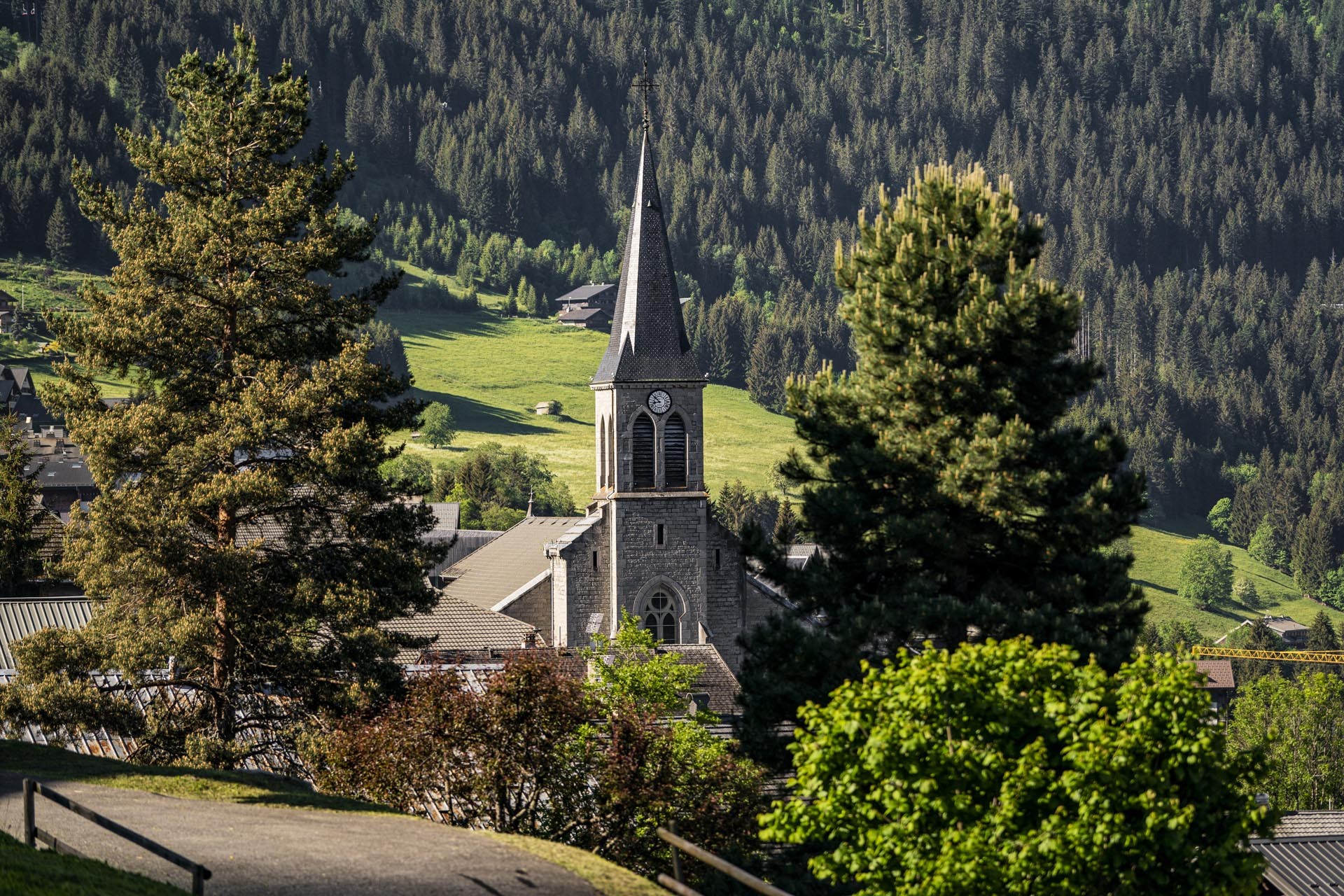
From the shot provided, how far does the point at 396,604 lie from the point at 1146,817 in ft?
53.0

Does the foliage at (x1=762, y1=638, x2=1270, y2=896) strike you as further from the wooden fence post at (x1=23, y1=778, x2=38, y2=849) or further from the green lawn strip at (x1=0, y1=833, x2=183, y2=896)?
the wooden fence post at (x1=23, y1=778, x2=38, y2=849)

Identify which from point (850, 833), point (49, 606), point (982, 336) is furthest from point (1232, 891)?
point (49, 606)

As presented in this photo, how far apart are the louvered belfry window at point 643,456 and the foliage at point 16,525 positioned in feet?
76.0

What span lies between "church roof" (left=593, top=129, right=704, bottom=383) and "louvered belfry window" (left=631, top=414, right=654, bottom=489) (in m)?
2.19

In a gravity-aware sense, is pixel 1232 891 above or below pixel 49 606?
below

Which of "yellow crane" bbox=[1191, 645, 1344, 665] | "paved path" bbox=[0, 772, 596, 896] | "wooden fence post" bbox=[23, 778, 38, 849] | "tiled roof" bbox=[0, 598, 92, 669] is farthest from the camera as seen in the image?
"yellow crane" bbox=[1191, 645, 1344, 665]

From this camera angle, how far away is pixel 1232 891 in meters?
22.8

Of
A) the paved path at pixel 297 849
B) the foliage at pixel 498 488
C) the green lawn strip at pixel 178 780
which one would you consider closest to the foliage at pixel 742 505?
the foliage at pixel 498 488

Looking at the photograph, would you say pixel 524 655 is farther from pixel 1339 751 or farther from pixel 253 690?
pixel 1339 751

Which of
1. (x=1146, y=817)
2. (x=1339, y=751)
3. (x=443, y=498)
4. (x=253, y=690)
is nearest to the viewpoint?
(x=1146, y=817)

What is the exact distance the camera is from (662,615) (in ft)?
246

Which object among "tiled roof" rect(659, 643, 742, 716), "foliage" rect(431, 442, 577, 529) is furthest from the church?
"foliage" rect(431, 442, 577, 529)

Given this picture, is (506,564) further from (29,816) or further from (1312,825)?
(29,816)

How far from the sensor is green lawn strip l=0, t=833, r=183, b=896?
17031 mm
